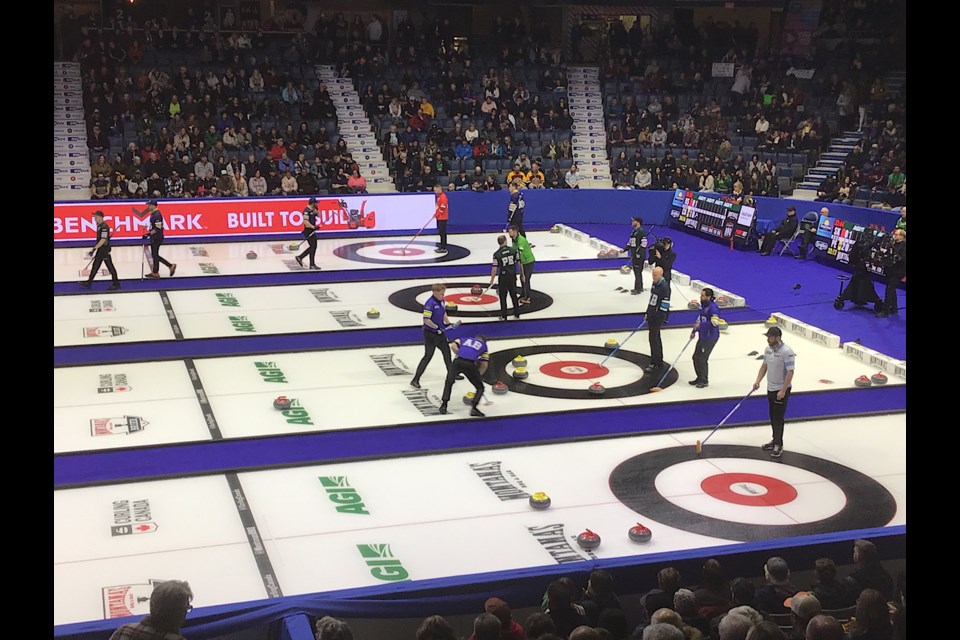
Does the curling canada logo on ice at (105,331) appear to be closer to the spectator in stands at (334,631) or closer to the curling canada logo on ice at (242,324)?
the curling canada logo on ice at (242,324)

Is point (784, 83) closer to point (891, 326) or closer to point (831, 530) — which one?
point (891, 326)

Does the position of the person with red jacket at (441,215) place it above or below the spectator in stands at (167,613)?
Answer: above

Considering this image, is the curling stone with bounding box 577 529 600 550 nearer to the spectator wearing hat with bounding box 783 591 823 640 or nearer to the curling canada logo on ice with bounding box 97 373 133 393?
the spectator wearing hat with bounding box 783 591 823 640

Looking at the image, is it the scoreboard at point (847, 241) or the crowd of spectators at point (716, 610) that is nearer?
the crowd of spectators at point (716, 610)

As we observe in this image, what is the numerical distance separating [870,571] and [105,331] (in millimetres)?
14855

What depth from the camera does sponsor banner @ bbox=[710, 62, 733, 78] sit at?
38.8 metres

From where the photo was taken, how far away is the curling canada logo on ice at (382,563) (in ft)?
33.0

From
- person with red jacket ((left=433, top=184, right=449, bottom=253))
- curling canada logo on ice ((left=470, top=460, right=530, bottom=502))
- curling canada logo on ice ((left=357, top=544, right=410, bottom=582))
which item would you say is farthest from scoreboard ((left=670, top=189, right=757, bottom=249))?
curling canada logo on ice ((left=357, top=544, right=410, bottom=582))

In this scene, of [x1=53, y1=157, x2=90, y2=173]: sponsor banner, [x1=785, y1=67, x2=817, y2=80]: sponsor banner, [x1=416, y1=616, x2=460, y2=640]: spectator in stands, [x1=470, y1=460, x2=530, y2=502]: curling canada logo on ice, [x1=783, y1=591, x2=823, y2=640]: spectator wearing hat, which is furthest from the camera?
[x1=785, y1=67, x2=817, y2=80]: sponsor banner

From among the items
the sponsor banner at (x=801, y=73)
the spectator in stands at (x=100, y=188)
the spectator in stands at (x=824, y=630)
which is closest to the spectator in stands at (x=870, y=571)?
the spectator in stands at (x=824, y=630)

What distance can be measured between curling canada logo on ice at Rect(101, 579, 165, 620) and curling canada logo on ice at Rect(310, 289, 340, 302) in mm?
12526

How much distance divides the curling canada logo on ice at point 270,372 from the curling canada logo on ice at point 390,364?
1618 mm

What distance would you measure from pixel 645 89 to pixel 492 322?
21.7 m

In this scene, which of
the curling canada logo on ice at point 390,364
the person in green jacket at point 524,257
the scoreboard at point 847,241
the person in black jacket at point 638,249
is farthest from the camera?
the scoreboard at point 847,241
